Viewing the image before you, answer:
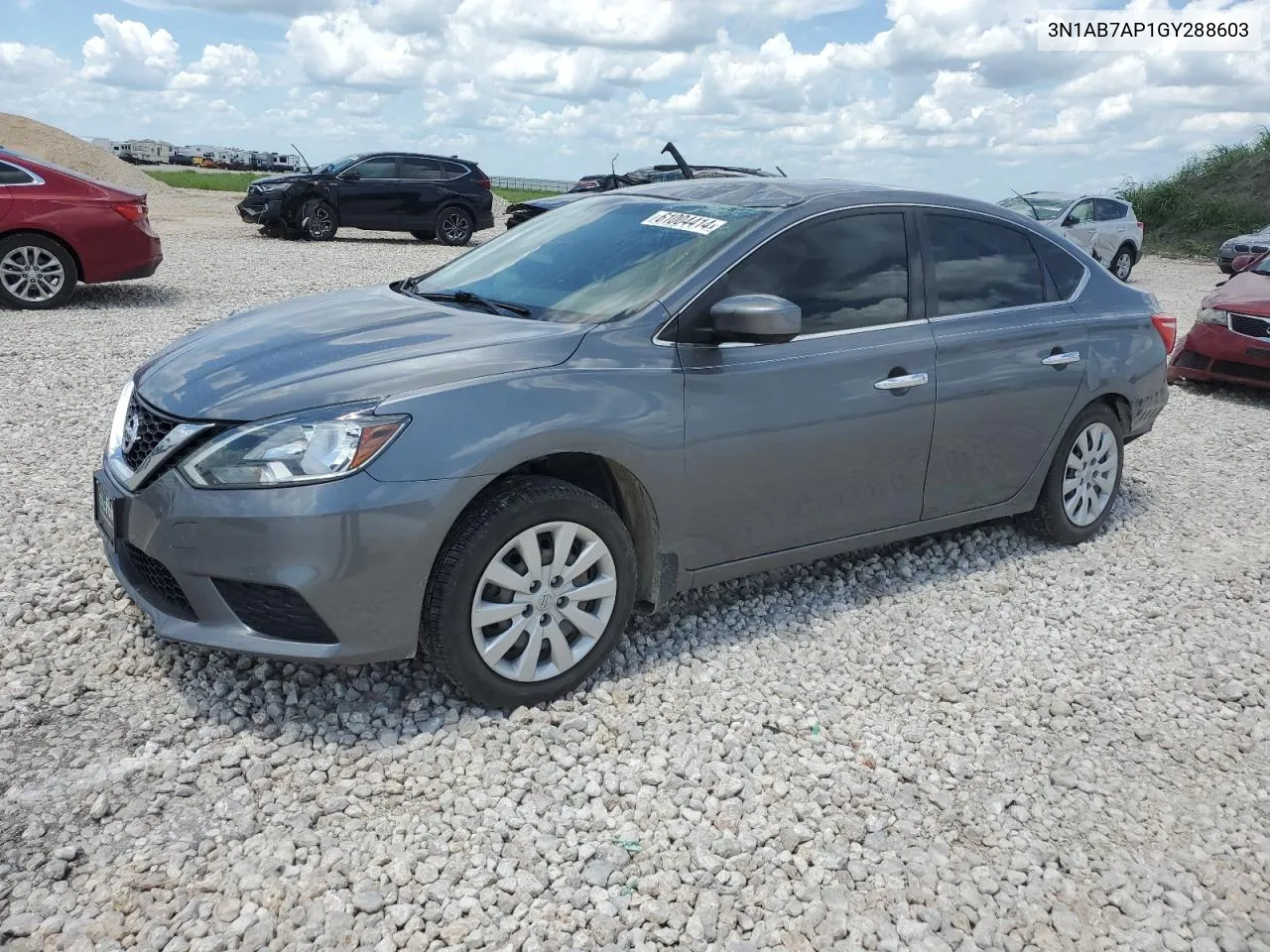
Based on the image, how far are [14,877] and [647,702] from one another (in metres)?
1.92

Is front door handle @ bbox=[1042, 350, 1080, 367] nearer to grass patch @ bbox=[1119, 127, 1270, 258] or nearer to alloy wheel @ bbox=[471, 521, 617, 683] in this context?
alloy wheel @ bbox=[471, 521, 617, 683]

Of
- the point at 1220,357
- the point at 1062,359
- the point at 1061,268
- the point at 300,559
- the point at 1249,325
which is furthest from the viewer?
the point at 1220,357

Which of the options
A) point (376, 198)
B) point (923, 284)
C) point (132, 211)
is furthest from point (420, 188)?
point (923, 284)

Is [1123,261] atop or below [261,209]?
below

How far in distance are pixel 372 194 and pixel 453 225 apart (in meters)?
1.63

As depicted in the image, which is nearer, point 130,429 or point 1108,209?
point 130,429

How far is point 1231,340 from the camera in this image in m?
10.0

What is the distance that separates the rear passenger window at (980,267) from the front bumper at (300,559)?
8.09 feet

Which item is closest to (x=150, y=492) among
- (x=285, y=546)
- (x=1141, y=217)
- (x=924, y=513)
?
(x=285, y=546)

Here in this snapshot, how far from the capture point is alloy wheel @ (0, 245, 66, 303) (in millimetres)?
10945

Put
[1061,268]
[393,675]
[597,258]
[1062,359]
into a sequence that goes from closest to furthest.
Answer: [393,675], [597,258], [1062,359], [1061,268]

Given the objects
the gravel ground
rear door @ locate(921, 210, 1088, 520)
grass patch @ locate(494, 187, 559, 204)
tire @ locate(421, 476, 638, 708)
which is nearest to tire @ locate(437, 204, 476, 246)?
grass patch @ locate(494, 187, 559, 204)

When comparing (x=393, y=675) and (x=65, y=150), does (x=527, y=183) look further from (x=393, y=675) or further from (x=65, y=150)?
(x=393, y=675)

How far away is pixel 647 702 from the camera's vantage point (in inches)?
152
